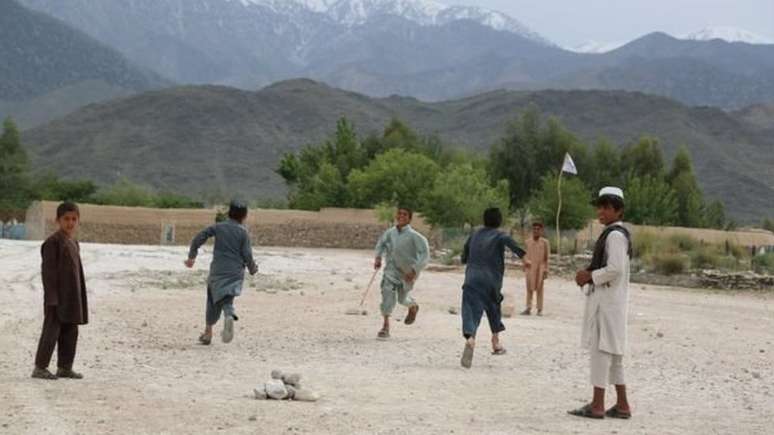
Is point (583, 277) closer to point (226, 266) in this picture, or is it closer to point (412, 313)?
point (226, 266)

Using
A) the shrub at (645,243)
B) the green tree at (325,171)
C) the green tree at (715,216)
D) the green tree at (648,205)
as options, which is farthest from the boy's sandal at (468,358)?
the green tree at (715,216)

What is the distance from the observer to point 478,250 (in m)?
12.1

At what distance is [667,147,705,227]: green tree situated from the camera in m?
72.9

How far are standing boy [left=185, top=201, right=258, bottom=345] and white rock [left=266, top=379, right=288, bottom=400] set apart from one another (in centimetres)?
399

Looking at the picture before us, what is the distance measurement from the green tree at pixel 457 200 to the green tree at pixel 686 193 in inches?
842

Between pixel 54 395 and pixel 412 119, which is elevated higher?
pixel 412 119

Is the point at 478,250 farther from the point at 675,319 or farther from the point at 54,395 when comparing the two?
the point at 675,319

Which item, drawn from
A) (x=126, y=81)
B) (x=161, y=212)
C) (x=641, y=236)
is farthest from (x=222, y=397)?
(x=126, y=81)

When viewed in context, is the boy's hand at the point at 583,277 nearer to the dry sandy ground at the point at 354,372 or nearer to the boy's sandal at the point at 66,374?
the dry sandy ground at the point at 354,372

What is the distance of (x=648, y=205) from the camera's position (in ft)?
218

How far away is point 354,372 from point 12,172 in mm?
70126

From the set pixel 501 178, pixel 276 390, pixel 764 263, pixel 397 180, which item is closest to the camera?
pixel 276 390

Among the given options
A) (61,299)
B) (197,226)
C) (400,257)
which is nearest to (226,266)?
(400,257)

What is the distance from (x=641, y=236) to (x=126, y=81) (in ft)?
491
